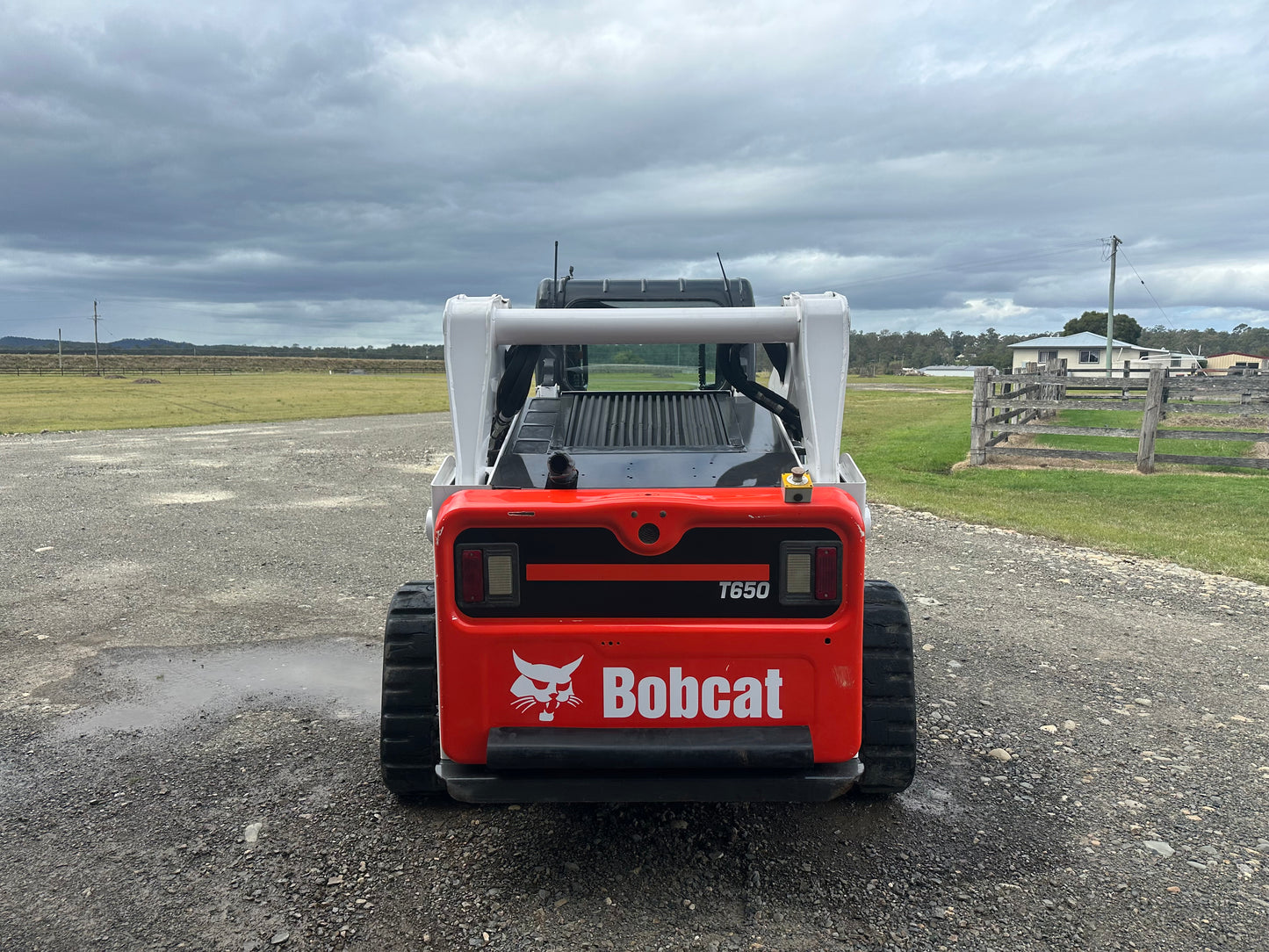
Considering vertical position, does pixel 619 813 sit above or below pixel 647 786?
below

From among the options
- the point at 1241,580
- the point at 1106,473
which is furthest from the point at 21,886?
the point at 1106,473

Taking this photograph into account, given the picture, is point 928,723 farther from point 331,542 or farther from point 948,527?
point 331,542

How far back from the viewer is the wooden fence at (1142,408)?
12.9 m

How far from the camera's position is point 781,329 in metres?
3.62

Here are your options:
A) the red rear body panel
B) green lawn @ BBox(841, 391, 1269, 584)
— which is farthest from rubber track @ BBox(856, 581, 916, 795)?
green lawn @ BBox(841, 391, 1269, 584)

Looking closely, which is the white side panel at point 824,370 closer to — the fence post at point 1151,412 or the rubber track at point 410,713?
the rubber track at point 410,713

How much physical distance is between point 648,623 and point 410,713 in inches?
44.0

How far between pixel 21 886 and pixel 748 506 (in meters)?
2.84

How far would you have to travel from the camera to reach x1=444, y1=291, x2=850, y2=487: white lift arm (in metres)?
3.57

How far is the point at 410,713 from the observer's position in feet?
11.2

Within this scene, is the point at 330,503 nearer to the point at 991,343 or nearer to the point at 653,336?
the point at 653,336

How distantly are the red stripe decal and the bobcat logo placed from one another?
0.94ft

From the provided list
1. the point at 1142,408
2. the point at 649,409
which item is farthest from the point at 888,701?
the point at 1142,408

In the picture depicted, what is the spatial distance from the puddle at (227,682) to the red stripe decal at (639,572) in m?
2.13
